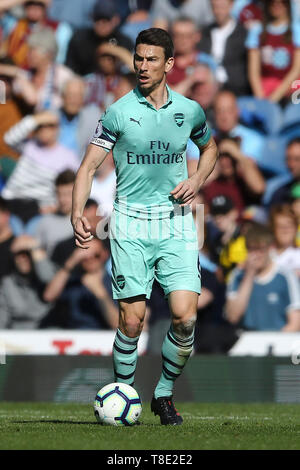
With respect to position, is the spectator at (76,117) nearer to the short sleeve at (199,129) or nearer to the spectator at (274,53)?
the spectator at (274,53)

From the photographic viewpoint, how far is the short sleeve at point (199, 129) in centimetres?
685

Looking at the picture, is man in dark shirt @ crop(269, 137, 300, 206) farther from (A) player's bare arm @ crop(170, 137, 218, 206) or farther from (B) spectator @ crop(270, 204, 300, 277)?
(A) player's bare arm @ crop(170, 137, 218, 206)

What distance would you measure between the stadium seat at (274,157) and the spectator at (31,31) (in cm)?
303

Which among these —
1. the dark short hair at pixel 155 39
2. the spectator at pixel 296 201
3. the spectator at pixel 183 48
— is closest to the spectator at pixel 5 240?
the spectator at pixel 183 48

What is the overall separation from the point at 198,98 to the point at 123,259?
6076mm

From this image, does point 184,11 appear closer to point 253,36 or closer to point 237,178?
point 253,36

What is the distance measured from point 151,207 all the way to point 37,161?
591cm

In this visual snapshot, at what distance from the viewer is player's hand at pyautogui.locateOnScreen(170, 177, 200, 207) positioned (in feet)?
21.2

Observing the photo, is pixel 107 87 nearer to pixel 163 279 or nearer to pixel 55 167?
pixel 55 167

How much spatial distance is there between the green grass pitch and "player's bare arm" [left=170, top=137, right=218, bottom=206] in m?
1.50

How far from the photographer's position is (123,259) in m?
6.64

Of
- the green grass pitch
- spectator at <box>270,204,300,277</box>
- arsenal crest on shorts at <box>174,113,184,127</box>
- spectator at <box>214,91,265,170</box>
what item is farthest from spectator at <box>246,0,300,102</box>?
arsenal crest on shorts at <box>174,113,184,127</box>

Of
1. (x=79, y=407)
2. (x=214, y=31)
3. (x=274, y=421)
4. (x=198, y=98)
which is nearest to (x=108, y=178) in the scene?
(x=198, y=98)

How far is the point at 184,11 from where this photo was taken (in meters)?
12.9
